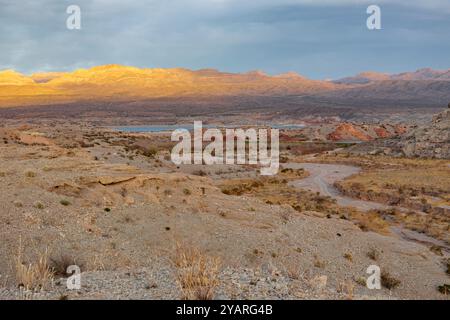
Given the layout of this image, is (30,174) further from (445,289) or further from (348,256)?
(445,289)

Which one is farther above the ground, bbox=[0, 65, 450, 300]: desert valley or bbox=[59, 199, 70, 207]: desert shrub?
bbox=[59, 199, 70, 207]: desert shrub

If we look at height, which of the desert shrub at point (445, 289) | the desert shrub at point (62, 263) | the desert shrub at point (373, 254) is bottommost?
the desert shrub at point (445, 289)

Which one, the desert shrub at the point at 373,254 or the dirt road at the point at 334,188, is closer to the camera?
the desert shrub at the point at 373,254

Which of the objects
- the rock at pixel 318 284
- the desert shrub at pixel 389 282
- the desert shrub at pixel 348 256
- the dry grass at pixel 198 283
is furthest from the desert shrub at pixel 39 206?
the desert shrub at pixel 389 282

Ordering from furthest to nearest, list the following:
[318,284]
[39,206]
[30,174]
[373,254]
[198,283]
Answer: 1. [30,174]
2. [373,254]
3. [39,206]
4. [318,284]
5. [198,283]

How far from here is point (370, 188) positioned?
31.7m

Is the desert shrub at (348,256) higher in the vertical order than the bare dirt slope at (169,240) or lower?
lower

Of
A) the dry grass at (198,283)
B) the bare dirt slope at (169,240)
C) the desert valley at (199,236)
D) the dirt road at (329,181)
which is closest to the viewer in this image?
the dry grass at (198,283)

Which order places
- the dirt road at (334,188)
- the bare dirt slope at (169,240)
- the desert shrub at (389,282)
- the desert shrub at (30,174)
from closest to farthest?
the bare dirt slope at (169,240) < the desert shrub at (389,282) < the desert shrub at (30,174) < the dirt road at (334,188)

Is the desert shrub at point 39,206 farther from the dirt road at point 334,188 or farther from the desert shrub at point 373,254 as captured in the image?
the dirt road at point 334,188

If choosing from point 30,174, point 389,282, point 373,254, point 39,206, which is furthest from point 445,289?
point 30,174

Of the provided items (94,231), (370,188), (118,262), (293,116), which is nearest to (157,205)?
(94,231)

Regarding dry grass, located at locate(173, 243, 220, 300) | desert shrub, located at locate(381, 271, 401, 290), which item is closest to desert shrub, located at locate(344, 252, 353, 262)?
desert shrub, located at locate(381, 271, 401, 290)

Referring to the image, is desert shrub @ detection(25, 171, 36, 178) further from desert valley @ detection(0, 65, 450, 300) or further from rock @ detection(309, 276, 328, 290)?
rock @ detection(309, 276, 328, 290)
